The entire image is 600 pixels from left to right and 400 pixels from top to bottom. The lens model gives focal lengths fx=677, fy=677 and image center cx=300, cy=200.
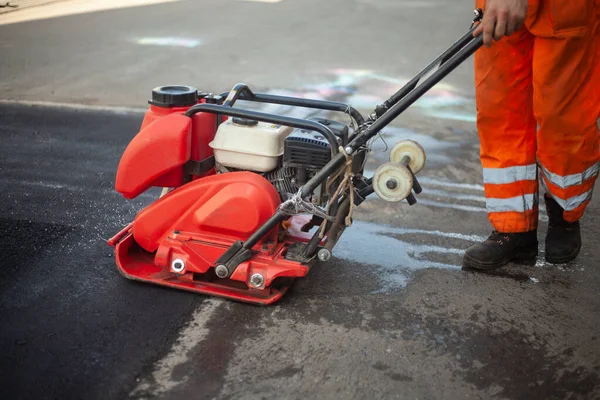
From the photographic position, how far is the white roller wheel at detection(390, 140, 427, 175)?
2879 millimetres

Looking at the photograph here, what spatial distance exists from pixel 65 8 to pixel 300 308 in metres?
8.31

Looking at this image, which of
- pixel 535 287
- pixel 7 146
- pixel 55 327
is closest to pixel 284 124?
pixel 55 327

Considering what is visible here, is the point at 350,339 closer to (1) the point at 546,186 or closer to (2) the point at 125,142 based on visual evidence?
(1) the point at 546,186

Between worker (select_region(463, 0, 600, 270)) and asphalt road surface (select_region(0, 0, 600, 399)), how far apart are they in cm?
18

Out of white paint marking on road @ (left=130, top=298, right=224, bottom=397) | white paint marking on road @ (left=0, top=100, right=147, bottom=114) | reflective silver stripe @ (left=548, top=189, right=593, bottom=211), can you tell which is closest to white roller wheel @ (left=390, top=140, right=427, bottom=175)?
reflective silver stripe @ (left=548, top=189, right=593, bottom=211)

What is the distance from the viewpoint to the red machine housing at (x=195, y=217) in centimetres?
271

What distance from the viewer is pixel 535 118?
2.85m

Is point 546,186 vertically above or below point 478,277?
above

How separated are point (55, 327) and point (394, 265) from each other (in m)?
1.50

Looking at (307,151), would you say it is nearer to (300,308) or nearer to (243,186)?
(243,186)

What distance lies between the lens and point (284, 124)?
2.60m

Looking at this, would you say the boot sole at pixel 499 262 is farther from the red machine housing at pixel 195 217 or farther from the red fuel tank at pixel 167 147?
the red fuel tank at pixel 167 147

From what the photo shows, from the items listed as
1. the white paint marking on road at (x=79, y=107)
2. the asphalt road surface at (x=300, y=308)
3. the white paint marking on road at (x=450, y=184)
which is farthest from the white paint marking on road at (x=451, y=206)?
the white paint marking on road at (x=79, y=107)

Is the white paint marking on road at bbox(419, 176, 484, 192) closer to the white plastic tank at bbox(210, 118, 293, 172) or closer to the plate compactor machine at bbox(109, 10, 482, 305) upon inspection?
the plate compactor machine at bbox(109, 10, 482, 305)
